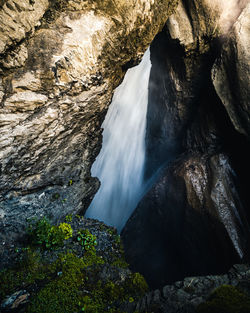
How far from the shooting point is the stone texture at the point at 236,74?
5891 millimetres

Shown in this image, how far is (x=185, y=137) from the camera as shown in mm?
9773

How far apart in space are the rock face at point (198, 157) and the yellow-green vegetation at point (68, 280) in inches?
143

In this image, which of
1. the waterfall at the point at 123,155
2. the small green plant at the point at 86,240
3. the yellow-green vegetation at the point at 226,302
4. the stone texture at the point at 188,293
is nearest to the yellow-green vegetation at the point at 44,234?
the small green plant at the point at 86,240

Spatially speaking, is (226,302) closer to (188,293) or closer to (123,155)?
(188,293)

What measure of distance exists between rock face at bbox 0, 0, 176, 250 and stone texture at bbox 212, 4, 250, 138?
104 inches

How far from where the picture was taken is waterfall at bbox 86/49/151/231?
1314 cm

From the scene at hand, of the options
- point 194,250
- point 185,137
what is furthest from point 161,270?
point 185,137

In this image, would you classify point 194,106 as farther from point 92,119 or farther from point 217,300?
point 217,300

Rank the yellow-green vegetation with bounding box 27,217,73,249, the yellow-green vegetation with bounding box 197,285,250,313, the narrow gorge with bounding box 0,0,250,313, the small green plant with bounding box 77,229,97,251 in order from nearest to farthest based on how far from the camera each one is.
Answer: the yellow-green vegetation with bounding box 197,285,250,313 < the narrow gorge with bounding box 0,0,250,313 < the yellow-green vegetation with bounding box 27,217,73,249 < the small green plant with bounding box 77,229,97,251

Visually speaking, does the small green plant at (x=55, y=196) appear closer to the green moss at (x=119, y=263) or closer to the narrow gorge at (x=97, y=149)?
the narrow gorge at (x=97, y=149)

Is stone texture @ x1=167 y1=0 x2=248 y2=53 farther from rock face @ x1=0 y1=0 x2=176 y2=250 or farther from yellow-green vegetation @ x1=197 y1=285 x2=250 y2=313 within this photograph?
yellow-green vegetation @ x1=197 y1=285 x2=250 y2=313

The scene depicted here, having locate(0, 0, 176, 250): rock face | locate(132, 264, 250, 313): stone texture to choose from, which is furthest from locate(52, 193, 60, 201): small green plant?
locate(132, 264, 250, 313): stone texture

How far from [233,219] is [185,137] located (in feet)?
15.3

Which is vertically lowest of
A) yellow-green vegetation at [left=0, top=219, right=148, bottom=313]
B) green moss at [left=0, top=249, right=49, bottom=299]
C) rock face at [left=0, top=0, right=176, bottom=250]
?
green moss at [left=0, top=249, right=49, bottom=299]
